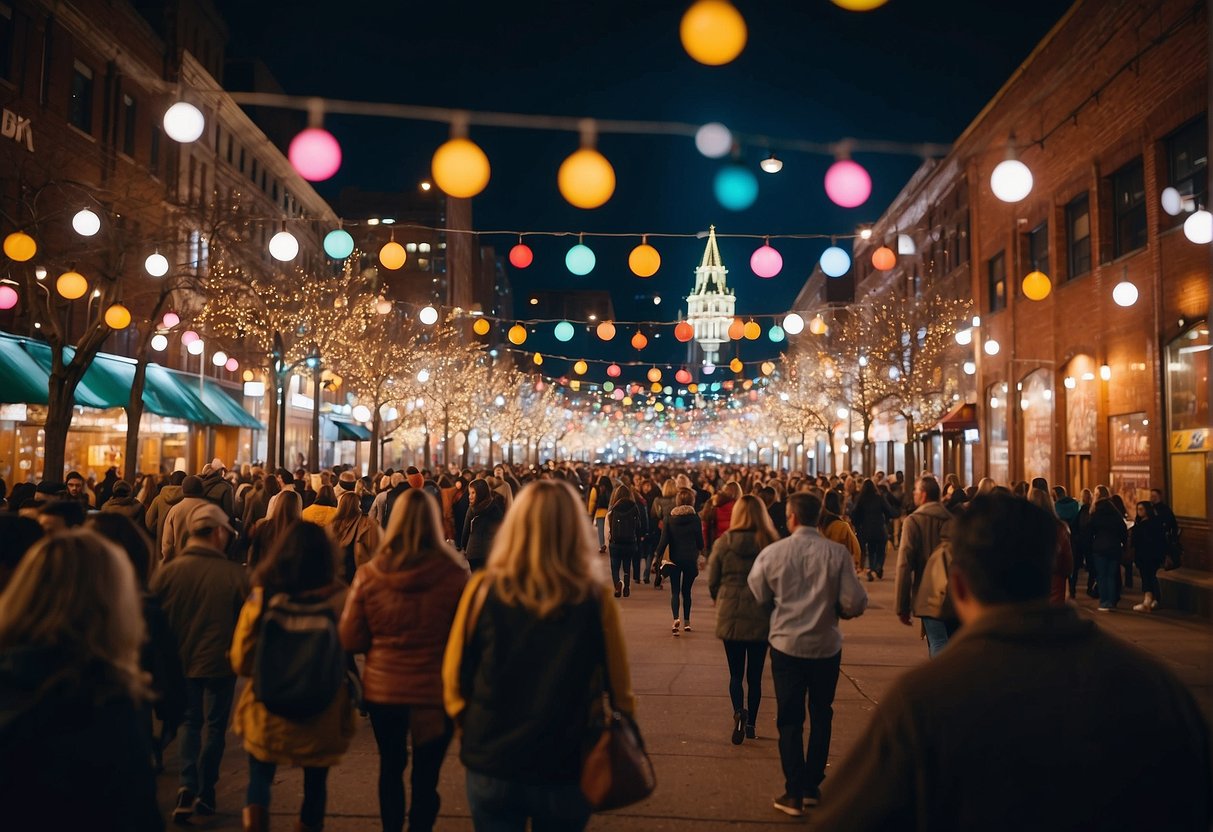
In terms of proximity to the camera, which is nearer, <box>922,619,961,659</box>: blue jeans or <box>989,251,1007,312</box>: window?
<box>922,619,961,659</box>: blue jeans

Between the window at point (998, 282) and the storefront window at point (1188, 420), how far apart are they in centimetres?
1214

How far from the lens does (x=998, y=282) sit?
31.9m

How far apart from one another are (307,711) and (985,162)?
31.5 meters

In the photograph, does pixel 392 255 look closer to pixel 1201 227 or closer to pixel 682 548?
pixel 682 548

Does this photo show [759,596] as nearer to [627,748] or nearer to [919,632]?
[627,748]

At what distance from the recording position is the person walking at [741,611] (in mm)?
7914

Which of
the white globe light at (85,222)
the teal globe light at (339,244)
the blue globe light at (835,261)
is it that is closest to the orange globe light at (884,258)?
the blue globe light at (835,261)

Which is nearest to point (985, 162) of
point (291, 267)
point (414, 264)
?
point (291, 267)

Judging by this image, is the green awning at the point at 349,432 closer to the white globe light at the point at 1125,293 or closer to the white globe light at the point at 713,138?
the white globe light at the point at 1125,293

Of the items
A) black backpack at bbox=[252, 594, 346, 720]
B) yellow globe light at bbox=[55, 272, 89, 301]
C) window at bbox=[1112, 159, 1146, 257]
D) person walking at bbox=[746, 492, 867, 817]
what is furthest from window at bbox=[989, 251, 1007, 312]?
black backpack at bbox=[252, 594, 346, 720]

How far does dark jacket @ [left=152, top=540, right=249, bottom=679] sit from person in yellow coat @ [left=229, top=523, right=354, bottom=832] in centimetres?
94

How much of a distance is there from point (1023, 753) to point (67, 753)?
2.64 m

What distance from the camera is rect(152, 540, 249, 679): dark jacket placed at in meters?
6.12

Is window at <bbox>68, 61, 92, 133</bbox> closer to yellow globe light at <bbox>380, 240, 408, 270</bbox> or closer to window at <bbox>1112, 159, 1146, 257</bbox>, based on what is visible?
yellow globe light at <bbox>380, 240, 408, 270</bbox>
